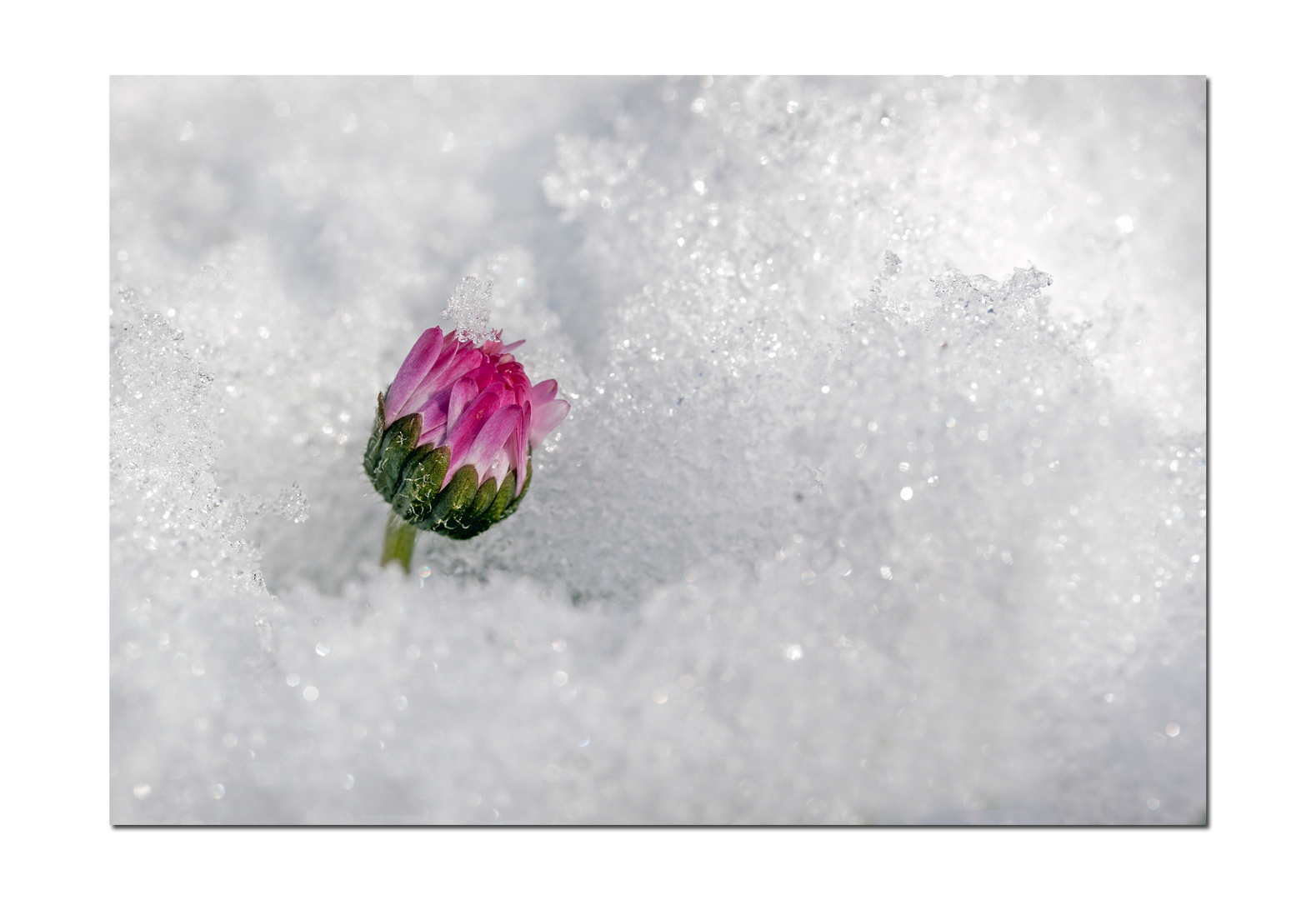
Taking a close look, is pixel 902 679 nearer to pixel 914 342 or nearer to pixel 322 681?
pixel 914 342

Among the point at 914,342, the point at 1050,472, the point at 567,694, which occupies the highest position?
the point at 914,342

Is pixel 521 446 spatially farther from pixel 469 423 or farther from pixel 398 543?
pixel 398 543

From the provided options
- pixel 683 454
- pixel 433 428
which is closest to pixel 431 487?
pixel 433 428

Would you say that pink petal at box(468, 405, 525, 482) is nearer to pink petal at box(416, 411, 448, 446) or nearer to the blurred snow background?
pink petal at box(416, 411, 448, 446)

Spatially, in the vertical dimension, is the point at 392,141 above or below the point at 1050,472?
above

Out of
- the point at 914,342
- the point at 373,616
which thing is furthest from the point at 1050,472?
the point at 373,616

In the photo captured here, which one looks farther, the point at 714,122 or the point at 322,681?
the point at 714,122

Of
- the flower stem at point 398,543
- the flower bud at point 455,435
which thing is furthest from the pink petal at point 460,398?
the flower stem at point 398,543

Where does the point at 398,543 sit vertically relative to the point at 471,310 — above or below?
below
